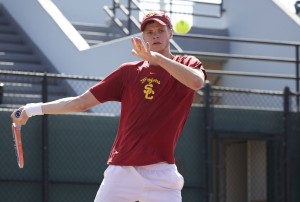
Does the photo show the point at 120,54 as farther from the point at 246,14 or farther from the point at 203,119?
the point at 246,14

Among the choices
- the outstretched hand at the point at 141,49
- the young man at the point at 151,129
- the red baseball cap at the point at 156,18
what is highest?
the red baseball cap at the point at 156,18

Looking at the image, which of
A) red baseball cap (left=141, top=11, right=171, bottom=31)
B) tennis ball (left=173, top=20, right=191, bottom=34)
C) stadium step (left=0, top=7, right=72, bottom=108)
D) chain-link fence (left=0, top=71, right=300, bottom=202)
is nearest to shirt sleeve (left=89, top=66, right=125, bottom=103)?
red baseball cap (left=141, top=11, right=171, bottom=31)

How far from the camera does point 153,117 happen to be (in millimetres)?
5570

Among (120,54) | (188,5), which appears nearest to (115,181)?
(120,54)

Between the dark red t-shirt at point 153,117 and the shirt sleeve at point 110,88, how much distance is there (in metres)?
0.16

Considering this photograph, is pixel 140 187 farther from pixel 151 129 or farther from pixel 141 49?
pixel 141 49

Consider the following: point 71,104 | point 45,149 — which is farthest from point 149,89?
point 45,149

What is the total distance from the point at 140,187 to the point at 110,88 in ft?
2.41

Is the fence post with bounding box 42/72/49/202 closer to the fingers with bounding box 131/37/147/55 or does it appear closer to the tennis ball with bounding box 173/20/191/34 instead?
the tennis ball with bounding box 173/20/191/34

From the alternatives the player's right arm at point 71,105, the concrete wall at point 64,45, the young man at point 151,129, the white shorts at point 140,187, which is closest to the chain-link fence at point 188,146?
the concrete wall at point 64,45

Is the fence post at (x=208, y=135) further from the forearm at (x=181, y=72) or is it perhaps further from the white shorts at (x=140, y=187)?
the forearm at (x=181, y=72)

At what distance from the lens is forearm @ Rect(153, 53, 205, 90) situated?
516cm

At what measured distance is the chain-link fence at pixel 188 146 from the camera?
33.8 feet

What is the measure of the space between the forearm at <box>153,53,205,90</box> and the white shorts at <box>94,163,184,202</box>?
650mm
